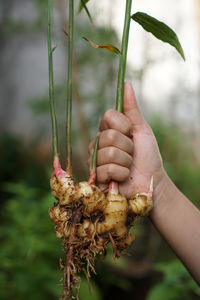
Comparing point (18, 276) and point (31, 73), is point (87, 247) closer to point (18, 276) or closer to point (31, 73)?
point (18, 276)

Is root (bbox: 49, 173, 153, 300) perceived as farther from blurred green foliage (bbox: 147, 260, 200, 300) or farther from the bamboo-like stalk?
blurred green foliage (bbox: 147, 260, 200, 300)

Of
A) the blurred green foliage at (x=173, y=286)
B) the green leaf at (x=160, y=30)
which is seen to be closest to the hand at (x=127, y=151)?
the green leaf at (x=160, y=30)

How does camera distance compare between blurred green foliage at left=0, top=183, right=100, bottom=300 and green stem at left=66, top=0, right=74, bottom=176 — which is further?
blurred green foliage at left=0, top=183, right=100, bottom=300

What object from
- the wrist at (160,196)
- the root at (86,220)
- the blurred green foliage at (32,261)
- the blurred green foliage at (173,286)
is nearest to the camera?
the root at (86,220)

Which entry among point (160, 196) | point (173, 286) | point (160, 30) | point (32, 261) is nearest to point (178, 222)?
point (160, 196)

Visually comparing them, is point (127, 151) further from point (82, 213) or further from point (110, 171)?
point (82, 213)

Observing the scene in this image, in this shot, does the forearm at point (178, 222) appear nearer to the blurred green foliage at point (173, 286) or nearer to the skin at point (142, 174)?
the skin at point (142, 174)

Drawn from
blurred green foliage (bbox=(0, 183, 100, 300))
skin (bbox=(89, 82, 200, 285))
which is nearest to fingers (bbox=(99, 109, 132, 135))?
skin (bbox=(89, 82, 200, 285))

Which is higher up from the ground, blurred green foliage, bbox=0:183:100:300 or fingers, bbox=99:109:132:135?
fingers, bbox=99:109:132:135
